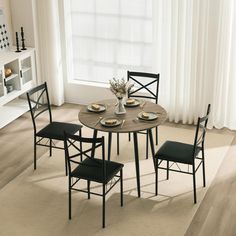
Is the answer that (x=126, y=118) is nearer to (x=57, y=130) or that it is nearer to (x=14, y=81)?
(x=57, y=130)

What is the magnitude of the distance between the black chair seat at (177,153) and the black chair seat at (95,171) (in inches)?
20.5

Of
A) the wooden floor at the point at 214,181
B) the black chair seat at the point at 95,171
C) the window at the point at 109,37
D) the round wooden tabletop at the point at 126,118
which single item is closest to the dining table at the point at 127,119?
the round wooden tabletop at the point at 126,118

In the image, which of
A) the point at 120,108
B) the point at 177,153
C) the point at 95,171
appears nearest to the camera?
the point at 95,171

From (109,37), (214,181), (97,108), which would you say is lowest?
(214,181)

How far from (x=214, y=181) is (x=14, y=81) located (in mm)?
3217

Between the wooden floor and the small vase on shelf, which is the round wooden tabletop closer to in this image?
the small vase on shelf

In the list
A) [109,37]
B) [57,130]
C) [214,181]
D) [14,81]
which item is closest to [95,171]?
[57,130]

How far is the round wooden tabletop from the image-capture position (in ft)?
18.1

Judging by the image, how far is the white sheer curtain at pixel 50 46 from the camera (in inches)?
303

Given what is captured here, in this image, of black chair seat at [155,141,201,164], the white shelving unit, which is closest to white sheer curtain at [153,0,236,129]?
black chair seat at [155,141,201,164]

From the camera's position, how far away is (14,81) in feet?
24.9

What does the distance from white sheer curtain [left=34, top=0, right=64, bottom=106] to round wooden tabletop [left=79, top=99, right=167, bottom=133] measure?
199 centimetres

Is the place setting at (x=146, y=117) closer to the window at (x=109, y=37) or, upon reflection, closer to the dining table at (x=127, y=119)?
the dining table at (x=127, y=119)

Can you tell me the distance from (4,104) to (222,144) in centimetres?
309
